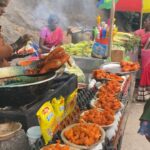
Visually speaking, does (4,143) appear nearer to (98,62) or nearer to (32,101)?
(32,101)

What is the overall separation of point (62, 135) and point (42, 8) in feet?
40.7

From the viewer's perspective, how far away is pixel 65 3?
17.4 m

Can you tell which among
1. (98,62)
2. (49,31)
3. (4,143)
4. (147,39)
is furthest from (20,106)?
(147,39)

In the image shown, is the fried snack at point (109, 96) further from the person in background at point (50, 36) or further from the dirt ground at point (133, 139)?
the person in background at point (50, 36)

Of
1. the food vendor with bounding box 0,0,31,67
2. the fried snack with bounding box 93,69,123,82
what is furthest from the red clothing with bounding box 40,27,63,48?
the food vendor with bounding box 0,0,31,67

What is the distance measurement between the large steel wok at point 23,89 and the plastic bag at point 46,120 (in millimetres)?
129

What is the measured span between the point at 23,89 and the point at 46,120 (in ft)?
0.94

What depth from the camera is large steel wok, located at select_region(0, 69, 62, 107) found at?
7.43ft

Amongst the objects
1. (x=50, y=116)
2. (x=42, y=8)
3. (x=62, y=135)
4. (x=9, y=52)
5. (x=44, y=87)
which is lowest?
(x=62, y=135)

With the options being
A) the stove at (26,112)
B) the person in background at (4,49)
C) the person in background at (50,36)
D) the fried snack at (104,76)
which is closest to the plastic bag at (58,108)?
the stove at (26,112)

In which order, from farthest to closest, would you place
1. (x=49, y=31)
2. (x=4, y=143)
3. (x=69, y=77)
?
(x=49, y=31) < (x=69, y=77) < (x=4, y=143)

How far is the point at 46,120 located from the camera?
2.23 metres

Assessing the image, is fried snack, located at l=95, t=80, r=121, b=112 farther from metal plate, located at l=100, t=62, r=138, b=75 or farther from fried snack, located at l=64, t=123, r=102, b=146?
fried snack, located at l=64, t=123, r=102, b=146

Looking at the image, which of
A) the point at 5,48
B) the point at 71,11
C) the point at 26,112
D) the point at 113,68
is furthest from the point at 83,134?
the point at 71,11
